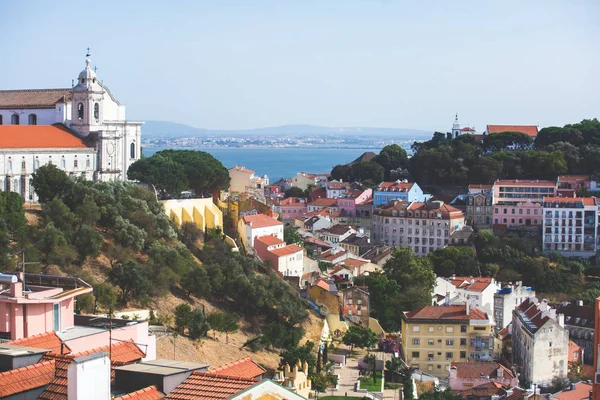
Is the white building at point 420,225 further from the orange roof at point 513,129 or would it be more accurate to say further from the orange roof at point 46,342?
the orange roof at point 46,342

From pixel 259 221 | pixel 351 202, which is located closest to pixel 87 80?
pixel 259 221

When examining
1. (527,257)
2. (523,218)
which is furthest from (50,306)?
(523,218)

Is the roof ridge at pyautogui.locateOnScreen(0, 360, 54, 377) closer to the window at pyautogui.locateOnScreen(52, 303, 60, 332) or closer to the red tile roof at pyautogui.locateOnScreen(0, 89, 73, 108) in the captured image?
the window at pyautogui.locateOnScreen(52, 303, 60, 332)

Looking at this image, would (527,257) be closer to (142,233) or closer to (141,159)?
(141,159)

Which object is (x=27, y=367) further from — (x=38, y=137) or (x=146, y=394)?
(x=38, y=137)

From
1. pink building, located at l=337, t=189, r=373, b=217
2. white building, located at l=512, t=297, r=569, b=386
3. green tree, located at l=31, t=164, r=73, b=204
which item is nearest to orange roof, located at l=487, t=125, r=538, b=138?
pink building, located at l=337, t=189, r=373, b=217

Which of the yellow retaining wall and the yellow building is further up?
the yellow retaining wall

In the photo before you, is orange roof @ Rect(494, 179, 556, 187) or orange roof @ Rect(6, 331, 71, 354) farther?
orange roof @ Rect(494, 179, 556, 187)

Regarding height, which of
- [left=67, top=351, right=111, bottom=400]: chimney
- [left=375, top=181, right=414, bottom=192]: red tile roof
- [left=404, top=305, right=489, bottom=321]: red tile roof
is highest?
[left=67, top=351, right=111, bottom=400]: chimney
